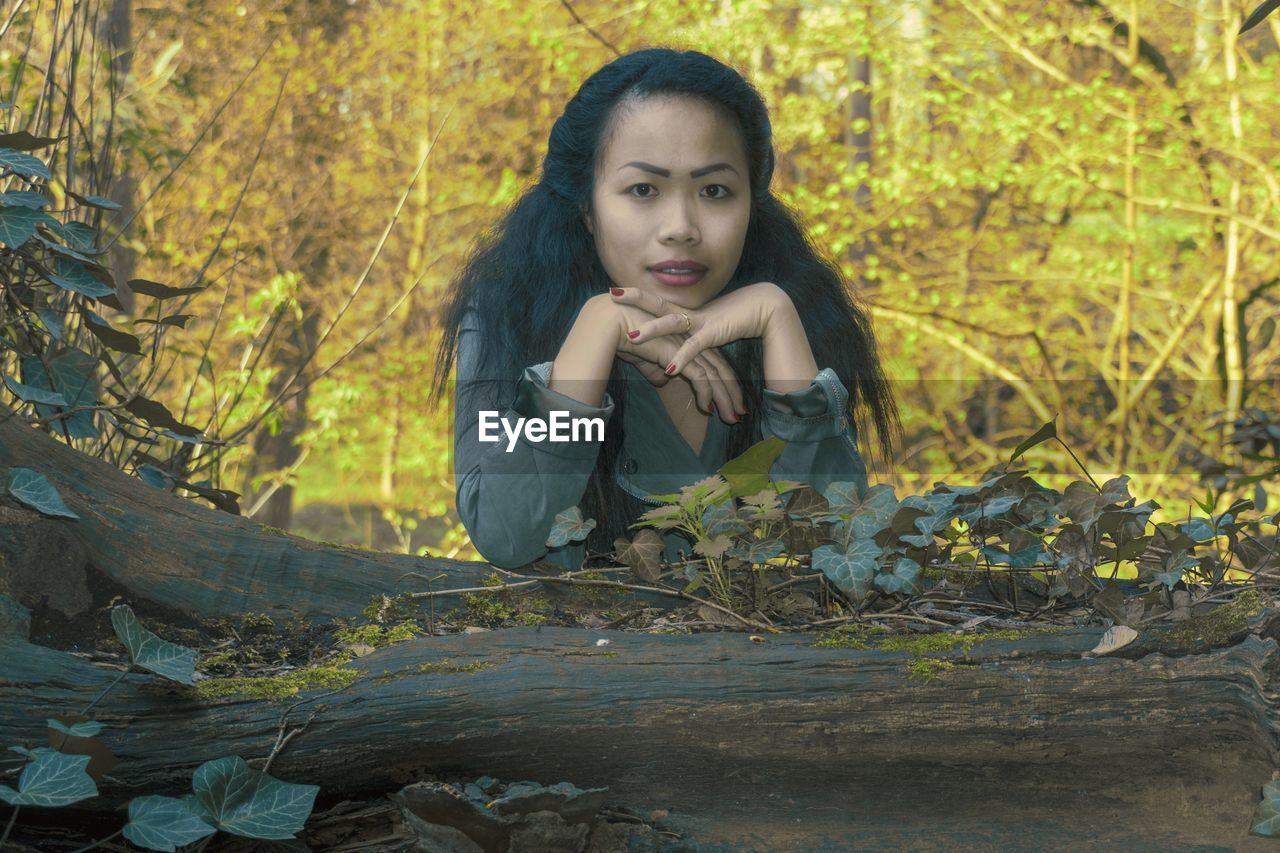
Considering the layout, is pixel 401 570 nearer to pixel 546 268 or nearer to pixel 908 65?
pixel 546 268

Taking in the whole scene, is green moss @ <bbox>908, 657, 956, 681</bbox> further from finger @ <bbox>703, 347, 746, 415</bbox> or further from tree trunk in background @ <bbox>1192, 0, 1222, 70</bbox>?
tree trunk in background @ <bbox>1192, 0, 1222, 70</bbox>

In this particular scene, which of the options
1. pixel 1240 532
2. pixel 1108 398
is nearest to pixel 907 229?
pixel 1108 398

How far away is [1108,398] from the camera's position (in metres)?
9.11

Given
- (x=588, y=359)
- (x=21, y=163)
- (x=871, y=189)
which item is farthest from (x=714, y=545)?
(x=871, y=189)

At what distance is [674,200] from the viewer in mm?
2369

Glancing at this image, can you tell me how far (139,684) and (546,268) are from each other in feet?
4.60

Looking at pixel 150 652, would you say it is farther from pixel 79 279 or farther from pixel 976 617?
pixel 976 617

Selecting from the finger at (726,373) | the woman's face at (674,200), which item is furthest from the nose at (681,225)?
the finger at (726,373)

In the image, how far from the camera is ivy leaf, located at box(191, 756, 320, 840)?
4.43 ft

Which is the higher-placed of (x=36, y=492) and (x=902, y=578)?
(x=36, y=492)

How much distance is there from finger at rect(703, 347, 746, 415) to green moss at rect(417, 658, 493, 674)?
3.25 feet

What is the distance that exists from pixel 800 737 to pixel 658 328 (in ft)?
3.22

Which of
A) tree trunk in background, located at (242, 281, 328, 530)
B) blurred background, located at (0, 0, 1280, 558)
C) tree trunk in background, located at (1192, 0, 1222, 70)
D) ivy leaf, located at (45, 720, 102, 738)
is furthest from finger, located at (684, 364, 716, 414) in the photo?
tree trunk in background, located at (1192, 0, 1222, 70)

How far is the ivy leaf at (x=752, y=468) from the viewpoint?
1715 mm
